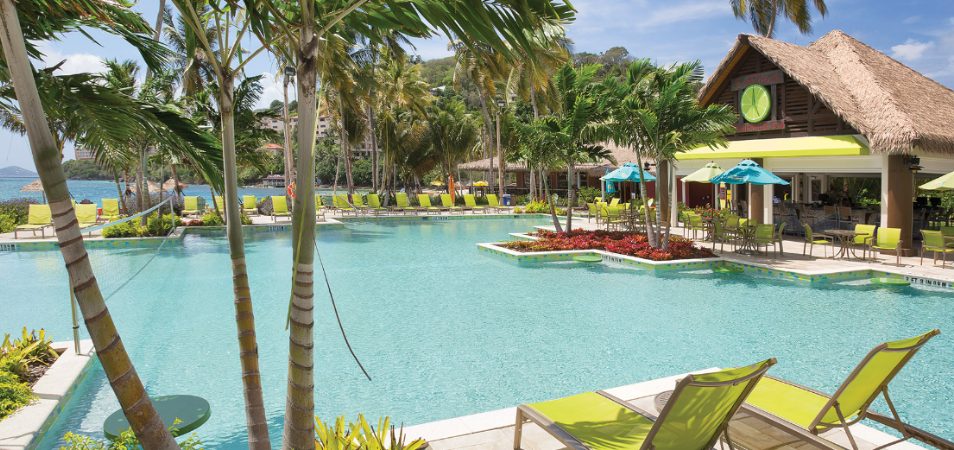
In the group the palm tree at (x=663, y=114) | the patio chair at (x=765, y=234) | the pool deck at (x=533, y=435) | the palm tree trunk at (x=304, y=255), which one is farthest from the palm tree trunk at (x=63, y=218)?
the patio chair at (x=765, y=234)

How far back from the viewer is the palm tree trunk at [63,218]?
6.84 ft

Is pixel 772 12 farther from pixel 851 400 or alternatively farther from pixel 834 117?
pixel 851 400

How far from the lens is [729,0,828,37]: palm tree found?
1205 inches

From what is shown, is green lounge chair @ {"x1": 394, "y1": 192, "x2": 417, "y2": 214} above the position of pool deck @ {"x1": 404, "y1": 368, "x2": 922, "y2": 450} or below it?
above

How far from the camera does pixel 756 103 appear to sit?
→ 17312mm


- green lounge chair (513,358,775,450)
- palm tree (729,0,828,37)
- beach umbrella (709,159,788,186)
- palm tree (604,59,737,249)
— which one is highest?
palm tree (729,0,828,37)

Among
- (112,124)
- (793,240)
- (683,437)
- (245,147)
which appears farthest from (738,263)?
(245,147)

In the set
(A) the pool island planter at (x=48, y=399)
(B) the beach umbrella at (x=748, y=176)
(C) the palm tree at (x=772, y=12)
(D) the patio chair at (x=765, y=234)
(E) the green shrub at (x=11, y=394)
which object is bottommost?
(A) the pool island planter at (x=48, y=399)

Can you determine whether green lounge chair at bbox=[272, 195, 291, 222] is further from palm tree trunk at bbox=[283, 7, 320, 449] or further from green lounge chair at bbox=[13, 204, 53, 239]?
palm tree trunk at bbox=[283, 7, 320, 449]

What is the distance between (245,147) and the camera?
19.3m

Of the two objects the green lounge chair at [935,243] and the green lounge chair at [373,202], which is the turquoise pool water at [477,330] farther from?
the green lounge chair at [373,202]

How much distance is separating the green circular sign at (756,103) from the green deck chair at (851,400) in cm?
1465

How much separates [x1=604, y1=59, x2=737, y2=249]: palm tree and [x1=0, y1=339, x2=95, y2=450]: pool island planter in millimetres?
10513

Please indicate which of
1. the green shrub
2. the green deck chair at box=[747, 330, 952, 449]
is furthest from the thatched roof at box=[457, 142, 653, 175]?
the green shrub
